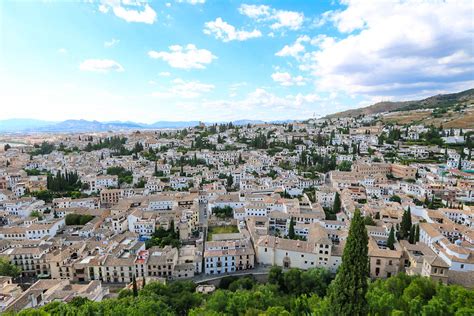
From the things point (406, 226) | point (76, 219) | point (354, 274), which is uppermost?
point (354, 274)

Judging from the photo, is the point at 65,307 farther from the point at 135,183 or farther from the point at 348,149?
the point at 348,149

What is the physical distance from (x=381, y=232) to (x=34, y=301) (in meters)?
26.7

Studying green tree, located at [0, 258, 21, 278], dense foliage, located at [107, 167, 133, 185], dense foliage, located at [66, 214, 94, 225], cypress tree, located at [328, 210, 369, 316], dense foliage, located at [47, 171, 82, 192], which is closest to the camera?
cypress tree, located at [328, 210, 369, 316]

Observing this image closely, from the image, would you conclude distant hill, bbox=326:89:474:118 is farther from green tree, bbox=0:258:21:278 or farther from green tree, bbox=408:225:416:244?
green tree, bbox=0:258:21:278

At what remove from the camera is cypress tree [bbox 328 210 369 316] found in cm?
924

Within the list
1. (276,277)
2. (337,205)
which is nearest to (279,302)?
(276,277)

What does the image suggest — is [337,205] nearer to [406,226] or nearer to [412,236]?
[406,226]

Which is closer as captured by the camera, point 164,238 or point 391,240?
point 391,240

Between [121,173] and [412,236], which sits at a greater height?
[121,173]

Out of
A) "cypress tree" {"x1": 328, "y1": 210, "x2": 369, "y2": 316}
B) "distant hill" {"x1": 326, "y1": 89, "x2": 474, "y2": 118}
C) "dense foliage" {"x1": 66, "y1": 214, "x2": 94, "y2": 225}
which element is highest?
"distant hill" {"x1": 326, "y1": 89, "x2": 474, "y2": 118}

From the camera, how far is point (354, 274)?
9516 mm

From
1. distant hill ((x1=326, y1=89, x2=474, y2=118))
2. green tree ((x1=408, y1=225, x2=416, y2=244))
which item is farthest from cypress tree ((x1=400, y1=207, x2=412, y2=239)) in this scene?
distant hill ((x1=326, y1=89, x2=474, y2=118))

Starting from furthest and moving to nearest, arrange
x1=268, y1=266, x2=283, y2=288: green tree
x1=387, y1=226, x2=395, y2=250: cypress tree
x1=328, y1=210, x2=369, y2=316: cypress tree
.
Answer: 1. x1=387, y1=226, x2=395, y2=250: cypress tree
2. x1=268, y1=266, x2=283, y2=288: green tree
3. x1=328, y1=210, x2=369, y2=316: cypress tree

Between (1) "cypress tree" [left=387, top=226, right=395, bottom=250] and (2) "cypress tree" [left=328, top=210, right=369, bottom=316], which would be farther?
(1) "cypress tree" [left=387, top=226, right=395, bottom=250]
